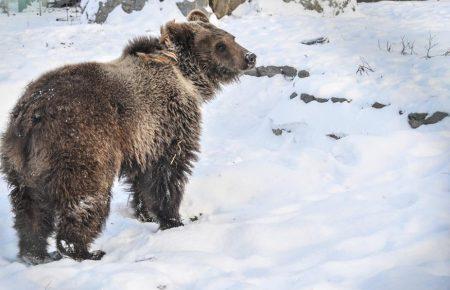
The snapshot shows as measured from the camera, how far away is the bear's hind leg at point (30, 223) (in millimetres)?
4598

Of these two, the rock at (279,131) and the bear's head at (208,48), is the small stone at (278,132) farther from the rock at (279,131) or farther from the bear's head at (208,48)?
the bear's head at (208,48)

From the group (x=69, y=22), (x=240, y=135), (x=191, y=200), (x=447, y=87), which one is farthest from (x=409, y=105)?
(x=69, y=22)

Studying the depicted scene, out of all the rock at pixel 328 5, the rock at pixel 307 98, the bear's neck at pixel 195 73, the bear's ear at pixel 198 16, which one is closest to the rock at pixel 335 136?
the rock at pixel 307 98

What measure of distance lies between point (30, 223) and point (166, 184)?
4.38 ft

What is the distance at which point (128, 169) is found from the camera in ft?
16.8

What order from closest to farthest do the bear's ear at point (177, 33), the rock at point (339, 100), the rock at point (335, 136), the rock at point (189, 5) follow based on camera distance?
the bear's ear at point (177, 33), the rock at point (335, 136), the rock at point (339, 100), the rock at point (189, 5)

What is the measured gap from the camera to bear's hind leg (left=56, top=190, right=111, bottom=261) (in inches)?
168

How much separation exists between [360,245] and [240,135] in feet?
→ 13.1

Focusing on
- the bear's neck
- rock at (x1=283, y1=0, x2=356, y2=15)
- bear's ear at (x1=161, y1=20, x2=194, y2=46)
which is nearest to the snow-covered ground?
rock at (x1=283, y1=0, x2=356, y2=15)

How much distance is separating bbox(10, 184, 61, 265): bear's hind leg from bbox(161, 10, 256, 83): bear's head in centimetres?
206

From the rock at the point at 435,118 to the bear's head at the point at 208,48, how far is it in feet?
8.16

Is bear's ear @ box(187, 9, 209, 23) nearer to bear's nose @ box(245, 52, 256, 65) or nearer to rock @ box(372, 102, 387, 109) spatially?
bear's nose @ box(245, 52, 256, 65)

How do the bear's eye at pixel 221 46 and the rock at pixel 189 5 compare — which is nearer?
the bear's eye at pixel 221 46

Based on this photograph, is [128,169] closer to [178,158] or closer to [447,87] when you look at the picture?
[178,158]
